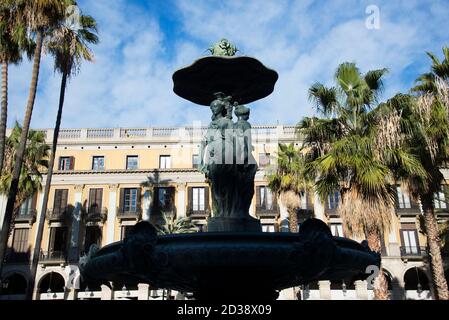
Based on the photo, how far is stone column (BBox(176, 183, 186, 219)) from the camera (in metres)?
41.0

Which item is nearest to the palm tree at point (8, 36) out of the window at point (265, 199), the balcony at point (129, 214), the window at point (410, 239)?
the balcony at point (129, 214)

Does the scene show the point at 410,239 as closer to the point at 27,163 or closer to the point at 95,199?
the point at 95,199

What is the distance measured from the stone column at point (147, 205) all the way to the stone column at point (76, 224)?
18.1ft

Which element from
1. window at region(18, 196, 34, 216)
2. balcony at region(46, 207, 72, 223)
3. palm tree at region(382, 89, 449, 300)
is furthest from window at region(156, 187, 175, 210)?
palm tree at region(382, 89, 449, 300)

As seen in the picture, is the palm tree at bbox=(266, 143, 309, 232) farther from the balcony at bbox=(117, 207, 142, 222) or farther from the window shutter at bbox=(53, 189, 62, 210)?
the window shutter at bbox=(53, 189, 62, 210)

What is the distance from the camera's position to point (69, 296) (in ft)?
125

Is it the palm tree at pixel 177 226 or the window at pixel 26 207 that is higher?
the window at pixel 26 207

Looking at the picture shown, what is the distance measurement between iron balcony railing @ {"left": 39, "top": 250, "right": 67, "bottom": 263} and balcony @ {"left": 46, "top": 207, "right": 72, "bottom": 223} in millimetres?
2782

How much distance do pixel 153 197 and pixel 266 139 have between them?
1103 centimetres

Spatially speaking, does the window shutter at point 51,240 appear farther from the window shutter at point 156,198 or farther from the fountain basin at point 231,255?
the fountain basin at point 231,255

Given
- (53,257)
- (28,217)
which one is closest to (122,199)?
(53,257)

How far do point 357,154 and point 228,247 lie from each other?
12.3 metres

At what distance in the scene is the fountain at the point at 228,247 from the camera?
15.7 feet
